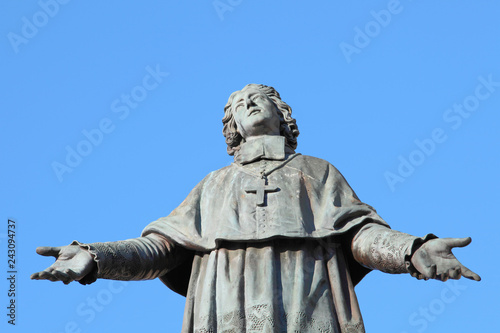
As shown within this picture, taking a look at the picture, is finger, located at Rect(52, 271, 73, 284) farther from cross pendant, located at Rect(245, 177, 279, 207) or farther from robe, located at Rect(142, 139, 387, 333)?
cross pendant, located at Rect(245, 177, 279, 207)

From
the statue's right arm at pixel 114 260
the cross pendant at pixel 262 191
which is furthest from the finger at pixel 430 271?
the statue's right arm at pixel 114 260

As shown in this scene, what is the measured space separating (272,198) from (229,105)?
6.24 feet

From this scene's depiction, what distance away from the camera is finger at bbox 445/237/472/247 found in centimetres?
1432

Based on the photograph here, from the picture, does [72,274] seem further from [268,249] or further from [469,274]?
[469,274]

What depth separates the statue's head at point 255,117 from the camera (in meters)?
16.9

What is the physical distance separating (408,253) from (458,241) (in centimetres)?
67

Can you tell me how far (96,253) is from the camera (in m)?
15.3

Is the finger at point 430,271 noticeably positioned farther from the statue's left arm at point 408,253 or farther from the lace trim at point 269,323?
the lace trim at point 269,323

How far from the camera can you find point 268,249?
51.0ft

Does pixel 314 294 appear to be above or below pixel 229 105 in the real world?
below

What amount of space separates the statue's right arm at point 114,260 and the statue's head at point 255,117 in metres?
1.72

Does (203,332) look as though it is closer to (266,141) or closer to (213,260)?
(213,260)

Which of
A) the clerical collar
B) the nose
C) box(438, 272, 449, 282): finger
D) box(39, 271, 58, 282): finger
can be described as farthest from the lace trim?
the nose

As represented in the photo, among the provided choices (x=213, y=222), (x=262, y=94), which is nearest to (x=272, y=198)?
(x=213, y=222)
